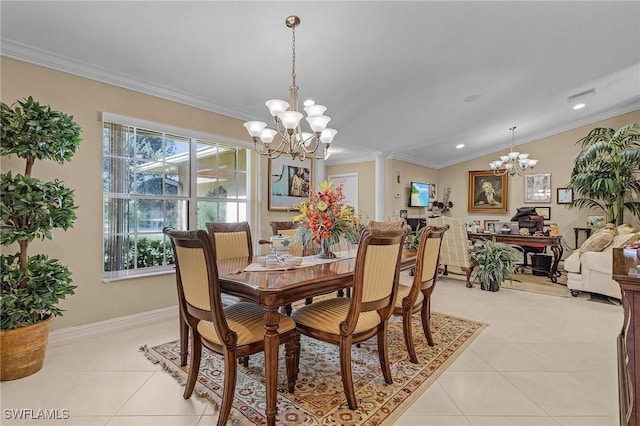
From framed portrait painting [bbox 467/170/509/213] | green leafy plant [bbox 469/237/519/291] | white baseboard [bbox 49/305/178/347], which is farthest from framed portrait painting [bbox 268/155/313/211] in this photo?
framed portrait painting [bbox 467/170/509/213]

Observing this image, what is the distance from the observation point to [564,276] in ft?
18.0

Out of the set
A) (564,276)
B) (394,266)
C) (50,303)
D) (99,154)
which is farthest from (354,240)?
(564,276)

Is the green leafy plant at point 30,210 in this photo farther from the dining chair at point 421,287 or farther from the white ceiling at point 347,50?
the dining chair at point 421,287

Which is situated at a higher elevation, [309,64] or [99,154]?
[309,64]

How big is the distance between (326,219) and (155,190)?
2109mm

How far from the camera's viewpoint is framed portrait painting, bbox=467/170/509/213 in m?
7.29

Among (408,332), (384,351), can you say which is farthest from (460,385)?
(384,351)

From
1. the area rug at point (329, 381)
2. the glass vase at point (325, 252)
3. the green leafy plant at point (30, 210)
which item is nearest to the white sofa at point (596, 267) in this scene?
the area rug at point (329, 381)

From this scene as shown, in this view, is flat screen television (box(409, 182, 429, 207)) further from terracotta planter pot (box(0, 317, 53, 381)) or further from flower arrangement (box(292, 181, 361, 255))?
terracotta planter pot (box(0, 317, 53, 381))

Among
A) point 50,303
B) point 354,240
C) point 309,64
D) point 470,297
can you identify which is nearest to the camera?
point 50,303

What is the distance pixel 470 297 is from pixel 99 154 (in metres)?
4.58

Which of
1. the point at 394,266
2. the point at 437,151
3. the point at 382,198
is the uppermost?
the point at 437,151

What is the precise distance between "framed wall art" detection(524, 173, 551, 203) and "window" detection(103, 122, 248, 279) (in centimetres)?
644

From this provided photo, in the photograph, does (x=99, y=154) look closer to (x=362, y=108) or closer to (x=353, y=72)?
(x=353, y=72)
